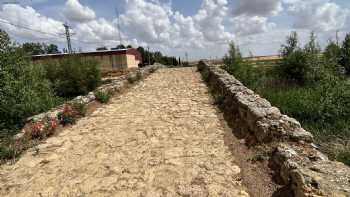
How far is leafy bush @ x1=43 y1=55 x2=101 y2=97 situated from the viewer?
1302 cm

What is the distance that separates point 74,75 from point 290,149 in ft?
40.4

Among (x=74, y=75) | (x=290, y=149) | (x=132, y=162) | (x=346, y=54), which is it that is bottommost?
(x=132, y=162)

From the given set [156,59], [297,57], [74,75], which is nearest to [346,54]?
[297,57]

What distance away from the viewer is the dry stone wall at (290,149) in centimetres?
202

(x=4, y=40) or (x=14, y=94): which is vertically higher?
(x=4, y=40)

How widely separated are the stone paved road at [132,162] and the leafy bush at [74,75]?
823 centimetres

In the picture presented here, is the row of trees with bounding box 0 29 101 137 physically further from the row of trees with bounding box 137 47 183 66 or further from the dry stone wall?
the row of trees with bounding box 137 47 183 66

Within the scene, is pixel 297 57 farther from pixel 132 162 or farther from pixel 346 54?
pixel 132 162

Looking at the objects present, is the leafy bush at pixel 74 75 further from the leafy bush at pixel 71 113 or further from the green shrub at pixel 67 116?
the green shrub at pixel 67 116

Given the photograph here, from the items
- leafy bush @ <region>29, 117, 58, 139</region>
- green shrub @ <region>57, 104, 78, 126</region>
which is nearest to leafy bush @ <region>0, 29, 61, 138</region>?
leafy bush @ <region>29, 117, 58, 139</region>

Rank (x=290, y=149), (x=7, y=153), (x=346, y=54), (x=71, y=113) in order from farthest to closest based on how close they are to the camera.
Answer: (x=346, y=54) < (x=71, y=113) < (x=7, y=153) < (x=290, y=149)

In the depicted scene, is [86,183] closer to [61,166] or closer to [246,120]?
[61,166]

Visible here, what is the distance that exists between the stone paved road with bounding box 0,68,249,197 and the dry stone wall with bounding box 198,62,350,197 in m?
0.47

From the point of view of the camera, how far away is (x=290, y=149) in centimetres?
283
